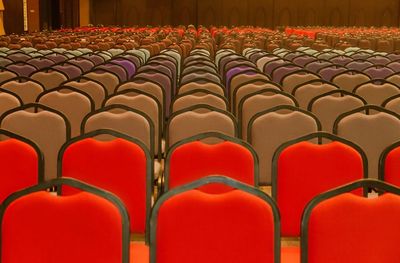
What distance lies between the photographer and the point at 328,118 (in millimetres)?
6836

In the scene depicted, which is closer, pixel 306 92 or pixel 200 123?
pixel 200 123

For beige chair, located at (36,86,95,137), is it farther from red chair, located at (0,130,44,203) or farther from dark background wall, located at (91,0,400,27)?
dark background wall, located at (91,0,400,27)

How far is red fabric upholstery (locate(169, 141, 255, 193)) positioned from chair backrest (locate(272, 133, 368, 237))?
0.19 meters

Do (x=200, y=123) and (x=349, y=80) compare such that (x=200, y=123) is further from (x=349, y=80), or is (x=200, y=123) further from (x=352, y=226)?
(x=349, y=80)

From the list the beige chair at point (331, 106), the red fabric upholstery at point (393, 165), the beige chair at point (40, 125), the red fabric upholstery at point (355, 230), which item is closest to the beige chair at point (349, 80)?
the beige chair at point (331, 106)

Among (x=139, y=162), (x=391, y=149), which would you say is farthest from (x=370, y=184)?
(x=139, y=162)

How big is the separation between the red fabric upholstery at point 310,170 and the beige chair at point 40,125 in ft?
6.69

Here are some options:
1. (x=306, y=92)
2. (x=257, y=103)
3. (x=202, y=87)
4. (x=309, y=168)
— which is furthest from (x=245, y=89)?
(x=309, y=168)

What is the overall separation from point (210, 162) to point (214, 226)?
1.16 metres

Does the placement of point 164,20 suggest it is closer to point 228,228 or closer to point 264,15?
point 264,15

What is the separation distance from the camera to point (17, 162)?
4.49 m

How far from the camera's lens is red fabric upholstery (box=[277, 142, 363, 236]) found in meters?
4.38

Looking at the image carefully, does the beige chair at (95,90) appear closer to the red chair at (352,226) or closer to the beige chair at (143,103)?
the beige chair at (143,103)

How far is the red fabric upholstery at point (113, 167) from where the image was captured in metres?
4.47
